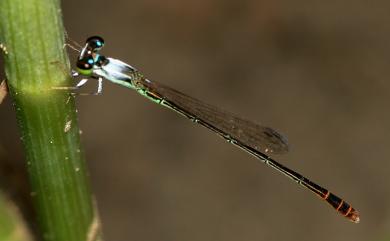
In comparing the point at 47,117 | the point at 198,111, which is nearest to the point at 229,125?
the point at 198,111

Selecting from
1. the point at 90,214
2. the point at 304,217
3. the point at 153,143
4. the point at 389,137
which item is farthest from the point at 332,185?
the point at 90,214

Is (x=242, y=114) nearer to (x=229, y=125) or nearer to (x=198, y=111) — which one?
(x=229, y=125)

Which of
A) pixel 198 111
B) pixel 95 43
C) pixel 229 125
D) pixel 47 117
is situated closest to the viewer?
pixel 47 117

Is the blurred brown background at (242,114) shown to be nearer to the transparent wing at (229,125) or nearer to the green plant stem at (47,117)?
the transparent wing at (229,125)

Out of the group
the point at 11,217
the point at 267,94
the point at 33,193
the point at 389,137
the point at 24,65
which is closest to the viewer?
the point at 24,65

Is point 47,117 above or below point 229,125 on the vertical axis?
below

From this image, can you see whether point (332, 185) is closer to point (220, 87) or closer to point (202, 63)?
point (220, 87)

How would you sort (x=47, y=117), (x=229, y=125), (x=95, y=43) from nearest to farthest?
(x=47, y=117) → (x=95, y=43) → (x=229, y=125)
